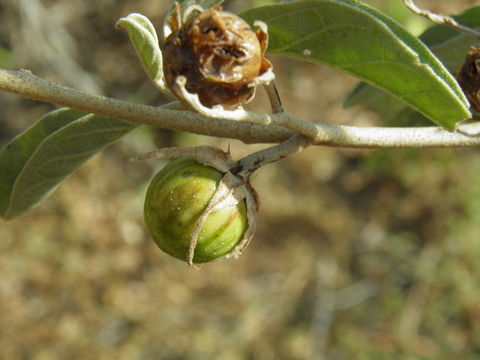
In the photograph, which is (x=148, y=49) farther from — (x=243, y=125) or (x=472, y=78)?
(x=472, y=78)

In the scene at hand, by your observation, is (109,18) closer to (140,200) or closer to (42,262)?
(140,200)

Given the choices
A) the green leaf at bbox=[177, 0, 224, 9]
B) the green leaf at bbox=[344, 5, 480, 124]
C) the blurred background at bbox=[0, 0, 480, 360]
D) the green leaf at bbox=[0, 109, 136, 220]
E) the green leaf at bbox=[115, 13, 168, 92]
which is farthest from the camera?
the blurred background at bbox=[0, 0, 480, 360]

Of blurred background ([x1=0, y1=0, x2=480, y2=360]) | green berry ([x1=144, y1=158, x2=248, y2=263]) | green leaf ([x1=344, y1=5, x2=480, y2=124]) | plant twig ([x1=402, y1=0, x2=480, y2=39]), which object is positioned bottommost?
blurred background ([x1=0, y1=0, x2=480, y2=360])

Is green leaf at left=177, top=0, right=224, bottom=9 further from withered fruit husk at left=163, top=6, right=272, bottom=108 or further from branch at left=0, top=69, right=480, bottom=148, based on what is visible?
branch at left=0, top=69, right=480, bottom=148

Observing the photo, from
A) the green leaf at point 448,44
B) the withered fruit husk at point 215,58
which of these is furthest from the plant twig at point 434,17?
the withered fruit husk at point 215,58

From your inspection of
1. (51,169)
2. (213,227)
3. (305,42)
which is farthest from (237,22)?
(51,169)

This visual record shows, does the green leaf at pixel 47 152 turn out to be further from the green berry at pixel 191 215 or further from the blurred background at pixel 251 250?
the blurred background at pixel 251 250

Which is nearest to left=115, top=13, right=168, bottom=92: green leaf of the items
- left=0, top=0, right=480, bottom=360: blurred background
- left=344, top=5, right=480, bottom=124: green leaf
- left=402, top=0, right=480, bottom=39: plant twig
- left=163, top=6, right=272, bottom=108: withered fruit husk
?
left=163, top=6, right=272, bottom=108: withered fruit husk

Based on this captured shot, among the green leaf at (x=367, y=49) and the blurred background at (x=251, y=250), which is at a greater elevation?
the green leaf at (x=367, y=49)
